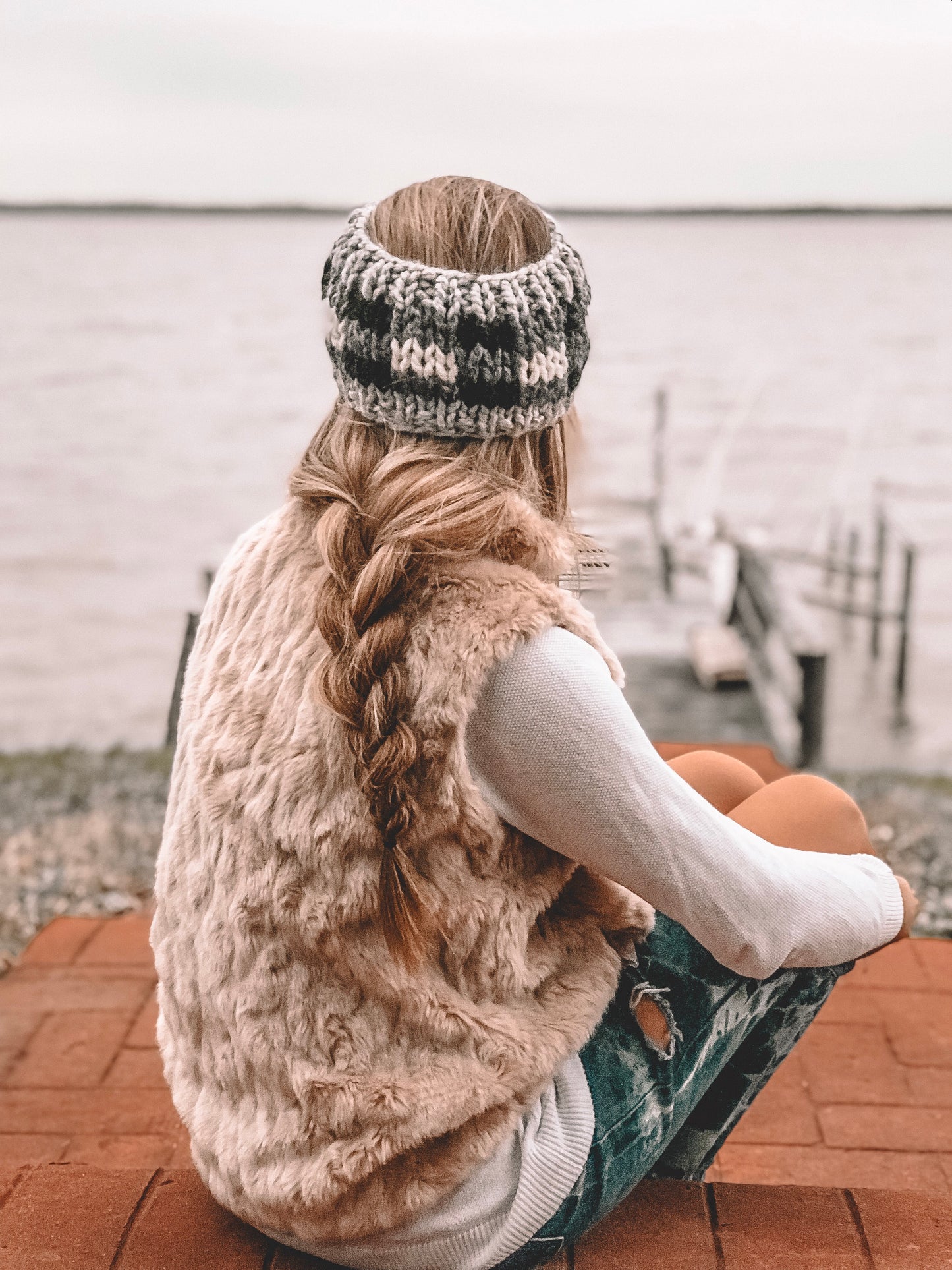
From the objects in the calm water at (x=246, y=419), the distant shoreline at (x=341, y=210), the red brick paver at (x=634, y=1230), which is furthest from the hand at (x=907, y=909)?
the calm water at (x=246, y=419)

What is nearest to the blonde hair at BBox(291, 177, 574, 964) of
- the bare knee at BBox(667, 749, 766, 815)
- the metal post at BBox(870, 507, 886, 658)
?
the bare knee at BBox(667, 749, 766, 815)

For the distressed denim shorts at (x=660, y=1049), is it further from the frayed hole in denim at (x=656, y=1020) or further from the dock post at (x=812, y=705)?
the dock post at (x=812, y=705)

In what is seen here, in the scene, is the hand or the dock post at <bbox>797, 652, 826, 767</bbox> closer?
the hand

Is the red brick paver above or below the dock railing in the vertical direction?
above

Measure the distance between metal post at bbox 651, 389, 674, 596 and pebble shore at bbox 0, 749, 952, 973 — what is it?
6219 millimetres

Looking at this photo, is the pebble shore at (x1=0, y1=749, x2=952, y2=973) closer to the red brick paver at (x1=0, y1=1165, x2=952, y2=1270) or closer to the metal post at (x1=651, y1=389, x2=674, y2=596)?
the red brick paver at (x1=0, y1=1165, x2=952, y2=1270)

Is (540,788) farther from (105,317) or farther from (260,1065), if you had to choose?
(105,317)

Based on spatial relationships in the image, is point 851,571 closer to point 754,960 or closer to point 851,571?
point 851,571

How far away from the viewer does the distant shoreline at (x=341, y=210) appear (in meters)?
8.68

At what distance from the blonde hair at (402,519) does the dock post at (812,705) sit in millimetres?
4145

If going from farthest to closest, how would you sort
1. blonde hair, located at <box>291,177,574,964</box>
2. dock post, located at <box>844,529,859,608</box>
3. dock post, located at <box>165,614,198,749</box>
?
1. dock post, located at <box>844,529,859,608</box>
2. dock post, located at <box>165,614,198,749</box>
3. blonde hair, located at <box>291,177,574,964</box>

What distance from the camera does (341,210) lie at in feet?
30.1

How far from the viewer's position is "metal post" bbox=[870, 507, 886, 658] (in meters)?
9.14

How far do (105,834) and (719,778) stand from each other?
7.26 ft
